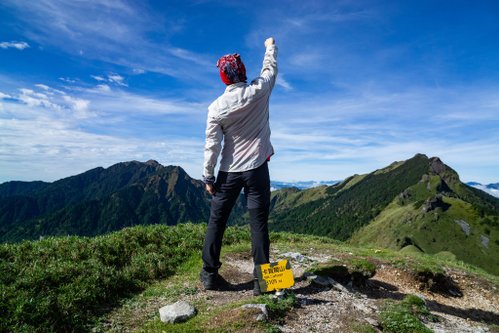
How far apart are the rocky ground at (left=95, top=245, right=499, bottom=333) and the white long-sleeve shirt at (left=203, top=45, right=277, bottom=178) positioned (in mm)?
2836

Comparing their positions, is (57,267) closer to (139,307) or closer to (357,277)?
(139,307)

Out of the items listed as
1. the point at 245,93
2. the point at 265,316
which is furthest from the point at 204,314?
the point at 245,93

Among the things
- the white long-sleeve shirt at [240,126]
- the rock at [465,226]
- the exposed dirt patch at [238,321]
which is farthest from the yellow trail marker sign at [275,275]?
the rock at [465,226]

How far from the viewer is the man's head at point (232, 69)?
7645 millimetres

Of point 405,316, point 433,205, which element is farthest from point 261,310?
point 433,205

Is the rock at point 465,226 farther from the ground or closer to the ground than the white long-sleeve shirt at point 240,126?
closer to the ground

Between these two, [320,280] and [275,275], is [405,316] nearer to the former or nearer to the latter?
A: [320,280]

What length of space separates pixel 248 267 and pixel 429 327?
4.96 meters

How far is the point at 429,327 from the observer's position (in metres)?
7.41

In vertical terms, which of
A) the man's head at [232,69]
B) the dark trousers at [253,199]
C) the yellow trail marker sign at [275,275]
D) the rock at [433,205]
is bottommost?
the yellow trail marker sign at [275,275]

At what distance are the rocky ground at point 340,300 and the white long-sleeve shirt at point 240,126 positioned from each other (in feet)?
9.30

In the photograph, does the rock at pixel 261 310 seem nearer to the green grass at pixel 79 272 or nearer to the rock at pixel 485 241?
the green grass at pixel 79 272

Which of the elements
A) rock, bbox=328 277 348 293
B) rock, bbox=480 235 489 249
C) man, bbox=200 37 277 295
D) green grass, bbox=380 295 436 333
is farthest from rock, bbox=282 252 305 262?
rock, bbox=480 235 489 249

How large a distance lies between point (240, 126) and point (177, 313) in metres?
3.80
